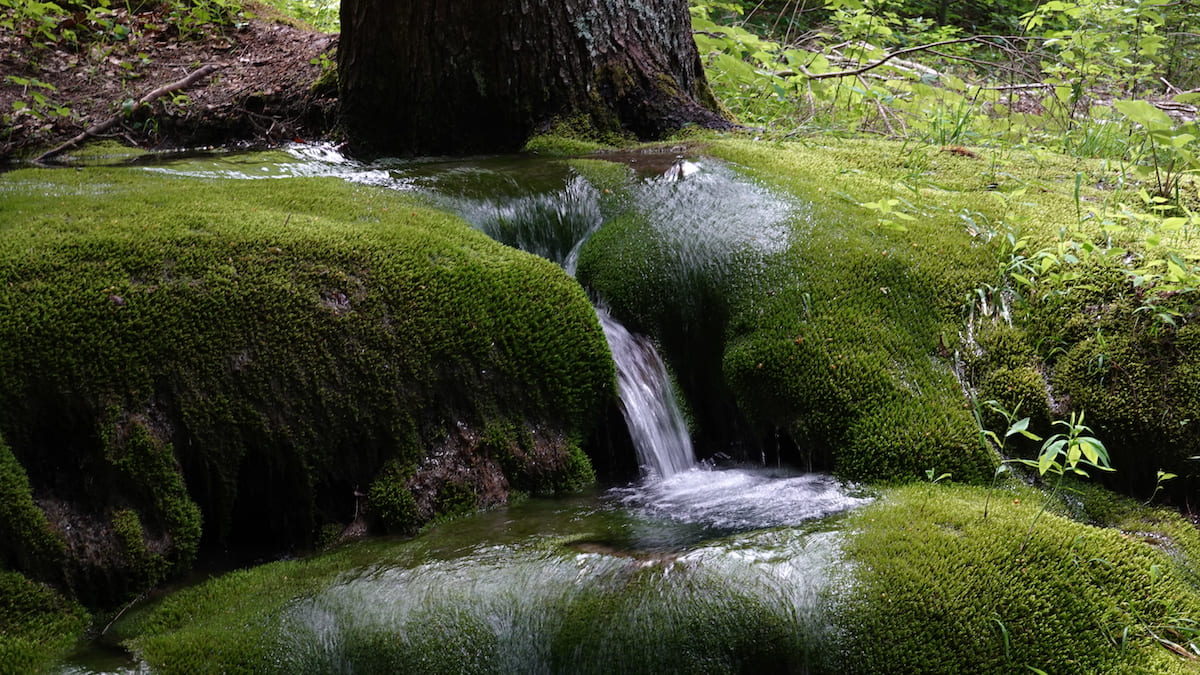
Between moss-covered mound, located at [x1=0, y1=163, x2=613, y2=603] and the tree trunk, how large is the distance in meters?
1.89

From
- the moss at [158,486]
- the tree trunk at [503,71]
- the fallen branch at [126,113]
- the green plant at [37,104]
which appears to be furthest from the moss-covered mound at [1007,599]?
the green plant at [37,104]

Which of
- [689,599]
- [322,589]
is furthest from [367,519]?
[689,599]

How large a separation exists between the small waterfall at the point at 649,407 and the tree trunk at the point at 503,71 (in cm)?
217

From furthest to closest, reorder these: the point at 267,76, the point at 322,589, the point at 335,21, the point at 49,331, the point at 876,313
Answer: the point at 335,21 < the point at 267,76 < the point at 876,313 < the point at 49,331 < the point at 322,589

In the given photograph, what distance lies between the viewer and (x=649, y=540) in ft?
8.32

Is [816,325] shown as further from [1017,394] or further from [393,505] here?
[393,505]

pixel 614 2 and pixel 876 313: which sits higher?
pixel 614 2

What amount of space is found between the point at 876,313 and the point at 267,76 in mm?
5216

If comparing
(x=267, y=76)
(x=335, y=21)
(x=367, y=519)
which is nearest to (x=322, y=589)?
(x=367, y=519)

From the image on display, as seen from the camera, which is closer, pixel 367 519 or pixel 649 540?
pixel 649 540

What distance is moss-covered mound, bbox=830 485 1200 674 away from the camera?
2.05 meters

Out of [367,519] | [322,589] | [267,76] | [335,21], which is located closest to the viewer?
[322,589]

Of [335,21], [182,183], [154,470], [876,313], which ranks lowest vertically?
[154,470]

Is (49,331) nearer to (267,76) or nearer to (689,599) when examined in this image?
(689,599)
